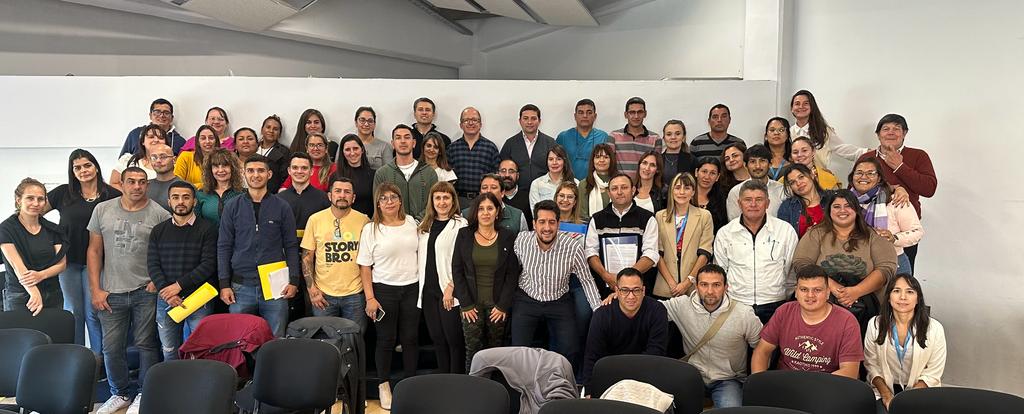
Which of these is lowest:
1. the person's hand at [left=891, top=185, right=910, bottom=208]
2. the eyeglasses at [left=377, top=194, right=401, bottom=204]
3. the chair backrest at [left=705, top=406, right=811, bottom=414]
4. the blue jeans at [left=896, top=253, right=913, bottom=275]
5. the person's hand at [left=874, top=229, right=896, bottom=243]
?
the chair backrest at [left=705, top=406, right=811, bottom=414]

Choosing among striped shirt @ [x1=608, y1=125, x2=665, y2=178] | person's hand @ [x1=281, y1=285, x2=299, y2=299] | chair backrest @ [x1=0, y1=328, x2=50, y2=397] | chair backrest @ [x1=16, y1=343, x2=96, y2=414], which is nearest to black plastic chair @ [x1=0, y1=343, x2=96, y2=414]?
chair backrest @ [x1=16, y1=343, x2=96, y2=414]

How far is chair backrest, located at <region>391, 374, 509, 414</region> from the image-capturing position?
9.84ft

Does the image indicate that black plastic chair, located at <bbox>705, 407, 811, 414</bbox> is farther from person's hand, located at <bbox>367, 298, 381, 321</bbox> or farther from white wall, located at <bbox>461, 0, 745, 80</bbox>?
white wall, located at <bbox>461, 0, 745, 80</bbox>

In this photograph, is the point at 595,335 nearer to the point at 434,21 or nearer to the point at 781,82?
the point at 781,82

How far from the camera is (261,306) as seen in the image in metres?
4.55

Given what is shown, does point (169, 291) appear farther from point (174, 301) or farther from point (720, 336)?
point (720, 336)

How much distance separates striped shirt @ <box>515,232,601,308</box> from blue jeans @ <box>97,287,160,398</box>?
2335 millimetres

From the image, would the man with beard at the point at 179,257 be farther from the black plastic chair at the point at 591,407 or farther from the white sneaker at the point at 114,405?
→ the black plastic chair at the point at 591,407

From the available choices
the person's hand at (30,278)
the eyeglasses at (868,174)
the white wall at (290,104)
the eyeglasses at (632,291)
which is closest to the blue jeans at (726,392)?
the eyeglasses at (632,291)

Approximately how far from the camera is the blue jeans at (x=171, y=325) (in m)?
4.55

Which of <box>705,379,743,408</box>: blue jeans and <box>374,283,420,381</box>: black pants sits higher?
<box>374,283,420,381</box>: black pants

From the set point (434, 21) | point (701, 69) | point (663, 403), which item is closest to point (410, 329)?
point (663, 403)

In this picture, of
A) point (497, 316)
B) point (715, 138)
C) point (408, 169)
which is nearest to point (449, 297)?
point (497, 316)

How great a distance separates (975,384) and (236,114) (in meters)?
5.92
